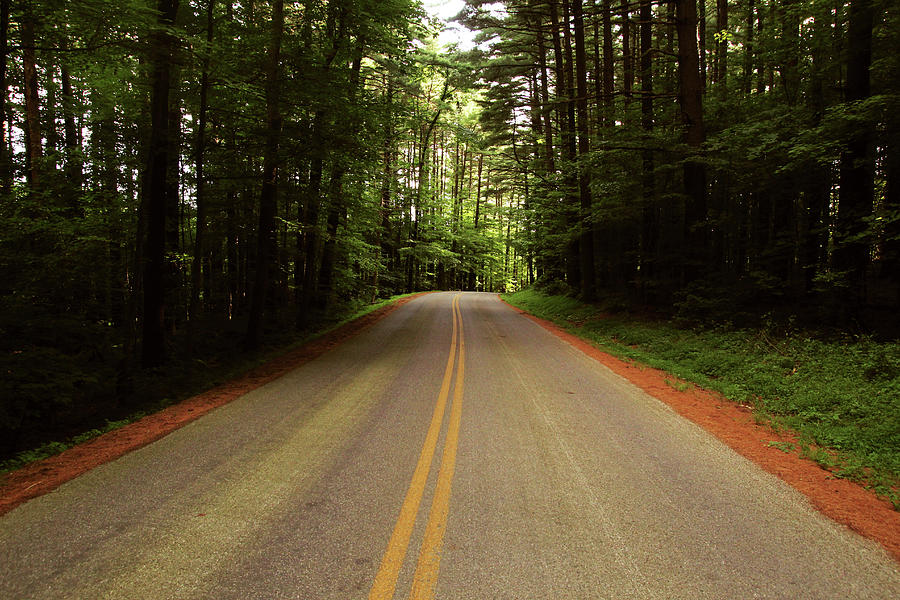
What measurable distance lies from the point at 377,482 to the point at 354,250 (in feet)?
47.7

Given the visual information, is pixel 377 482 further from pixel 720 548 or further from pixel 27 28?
pixel 27 28

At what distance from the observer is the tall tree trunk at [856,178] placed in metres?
7.62

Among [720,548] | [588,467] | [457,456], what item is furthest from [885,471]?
[457,456]

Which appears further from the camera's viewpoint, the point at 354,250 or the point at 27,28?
the point at 354,250

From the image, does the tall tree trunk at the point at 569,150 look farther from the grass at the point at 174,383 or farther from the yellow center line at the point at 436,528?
the yellow center line at the point at 436,528

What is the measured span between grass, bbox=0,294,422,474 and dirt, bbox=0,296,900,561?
17cm

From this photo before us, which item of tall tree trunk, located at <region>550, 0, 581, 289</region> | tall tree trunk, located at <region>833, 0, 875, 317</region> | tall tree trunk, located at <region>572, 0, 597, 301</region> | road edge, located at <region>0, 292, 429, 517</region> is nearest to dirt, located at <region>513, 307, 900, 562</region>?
tall tree trunk, located at <region>833, 0, 875, 317</region>

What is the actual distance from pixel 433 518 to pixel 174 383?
6.51m

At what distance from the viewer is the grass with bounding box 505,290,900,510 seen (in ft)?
13.7

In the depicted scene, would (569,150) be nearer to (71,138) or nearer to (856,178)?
(856,178)

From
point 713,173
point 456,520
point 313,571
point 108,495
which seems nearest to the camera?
point 313,571

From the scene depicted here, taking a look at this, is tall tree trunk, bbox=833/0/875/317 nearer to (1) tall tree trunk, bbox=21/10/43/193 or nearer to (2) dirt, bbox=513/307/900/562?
(2) dirt, bbox=513/307/900/562

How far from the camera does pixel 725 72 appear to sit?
15086 mm

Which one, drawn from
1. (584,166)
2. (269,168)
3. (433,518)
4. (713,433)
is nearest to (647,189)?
(584,166)
